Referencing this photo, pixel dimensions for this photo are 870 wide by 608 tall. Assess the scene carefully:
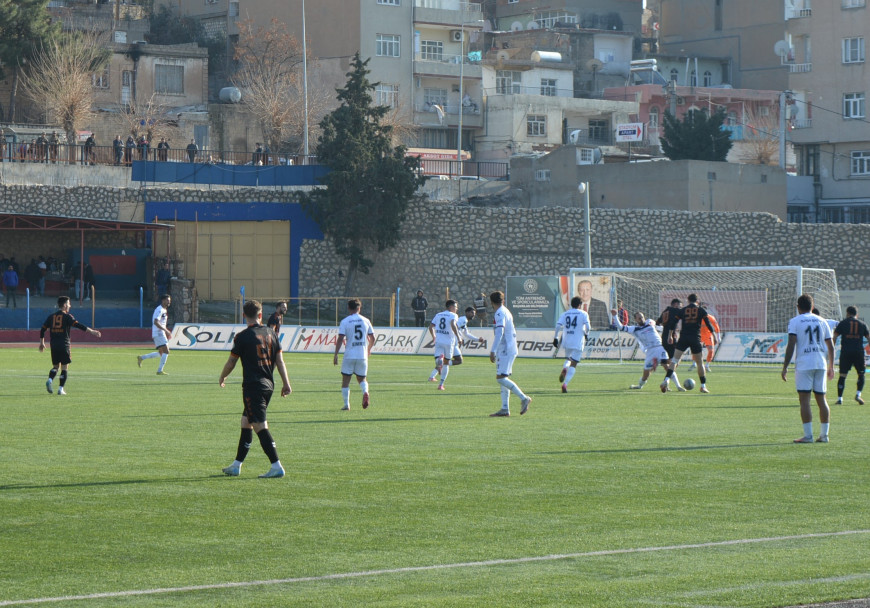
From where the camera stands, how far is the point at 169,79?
75938 mm

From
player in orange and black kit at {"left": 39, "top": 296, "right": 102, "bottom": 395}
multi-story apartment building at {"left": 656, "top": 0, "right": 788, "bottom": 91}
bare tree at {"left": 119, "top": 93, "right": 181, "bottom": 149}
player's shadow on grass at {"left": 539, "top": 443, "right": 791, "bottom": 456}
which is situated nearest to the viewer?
player's shadow on grass at {"left": 539, "top": 443, "right": 791, "bottom": 456}

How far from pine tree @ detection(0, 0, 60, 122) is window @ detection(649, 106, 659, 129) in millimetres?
40903

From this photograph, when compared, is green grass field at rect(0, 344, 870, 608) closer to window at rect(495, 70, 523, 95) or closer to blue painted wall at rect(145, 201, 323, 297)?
blue painted wall at rect(145, 201, 323, 297)

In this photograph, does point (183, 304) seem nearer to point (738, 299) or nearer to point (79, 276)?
point (79, 276)

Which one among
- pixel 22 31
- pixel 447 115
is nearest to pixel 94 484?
pixel 22 31

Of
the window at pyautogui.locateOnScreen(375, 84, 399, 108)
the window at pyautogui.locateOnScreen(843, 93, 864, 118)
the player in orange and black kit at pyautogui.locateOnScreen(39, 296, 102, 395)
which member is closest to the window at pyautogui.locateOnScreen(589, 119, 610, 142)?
the window at pyautogui.locateOnScreen(375, 84, 399, 108)

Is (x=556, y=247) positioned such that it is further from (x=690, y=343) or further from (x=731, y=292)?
(x=690, y=343)

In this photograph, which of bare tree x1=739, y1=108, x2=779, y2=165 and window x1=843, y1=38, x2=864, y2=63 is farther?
bare tree x1=739, y1=108, x2=779, y2=165

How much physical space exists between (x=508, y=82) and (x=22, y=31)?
105 feet

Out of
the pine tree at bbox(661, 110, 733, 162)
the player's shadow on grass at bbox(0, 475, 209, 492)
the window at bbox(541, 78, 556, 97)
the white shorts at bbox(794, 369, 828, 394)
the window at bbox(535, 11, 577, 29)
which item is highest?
the window at bbox(535, 11, 577, 29)

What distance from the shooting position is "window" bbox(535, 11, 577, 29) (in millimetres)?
94188

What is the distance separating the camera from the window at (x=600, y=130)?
8538 centimetres

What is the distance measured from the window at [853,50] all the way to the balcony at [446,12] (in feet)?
76.4

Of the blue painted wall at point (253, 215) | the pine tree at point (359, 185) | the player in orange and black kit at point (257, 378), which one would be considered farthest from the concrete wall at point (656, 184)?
the player in orange and black kit at point (257, 378)
